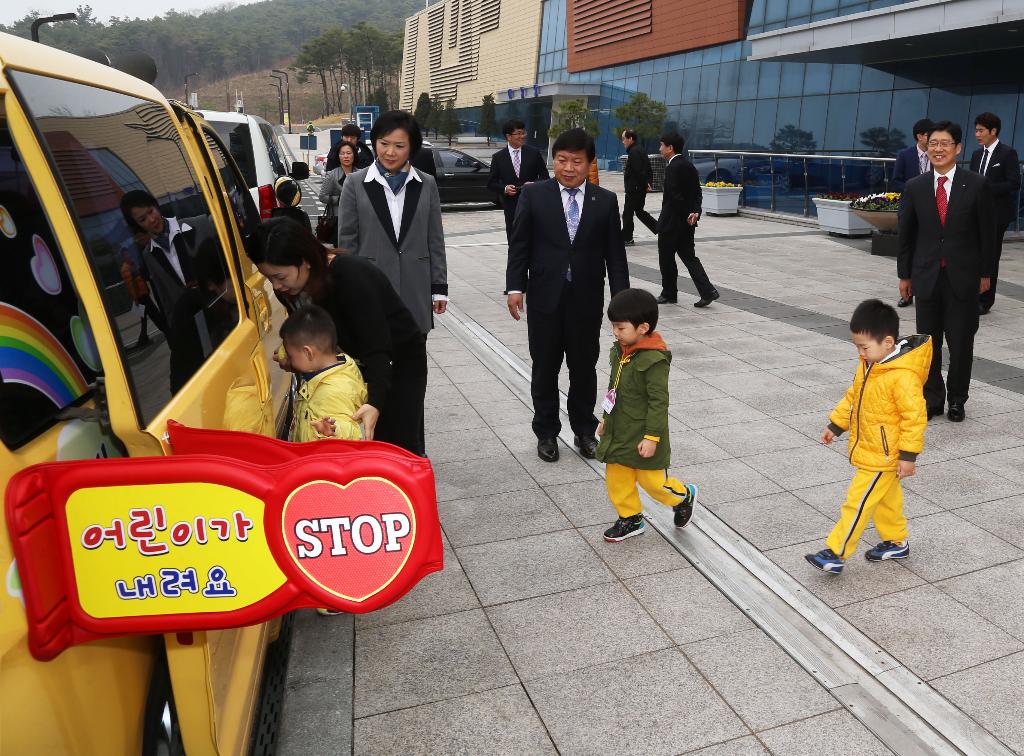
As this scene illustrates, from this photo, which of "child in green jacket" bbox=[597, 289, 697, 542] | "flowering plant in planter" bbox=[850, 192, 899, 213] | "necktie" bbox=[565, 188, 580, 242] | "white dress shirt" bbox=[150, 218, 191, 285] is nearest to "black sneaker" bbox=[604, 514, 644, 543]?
"child in green jacket" bbox=[597, 289, 697, 542]

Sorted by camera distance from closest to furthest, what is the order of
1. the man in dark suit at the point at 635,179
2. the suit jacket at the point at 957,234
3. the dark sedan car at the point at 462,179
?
the suit jacket at the point at 957,234, the man in dark suit at the point at 635,179, the dark sedan car at the point at 462,179

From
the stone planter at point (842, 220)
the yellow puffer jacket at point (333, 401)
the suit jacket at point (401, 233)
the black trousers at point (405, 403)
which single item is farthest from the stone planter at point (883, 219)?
the yellow puffer jacket at point (333, 401)

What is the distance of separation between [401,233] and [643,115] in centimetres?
2712

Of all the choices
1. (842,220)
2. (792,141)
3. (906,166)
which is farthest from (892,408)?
(792,141)

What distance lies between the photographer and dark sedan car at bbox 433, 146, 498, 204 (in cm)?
2012

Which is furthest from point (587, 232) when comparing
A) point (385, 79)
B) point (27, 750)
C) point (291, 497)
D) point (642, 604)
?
point (385, 79)

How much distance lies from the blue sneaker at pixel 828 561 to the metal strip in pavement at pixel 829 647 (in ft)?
0.41

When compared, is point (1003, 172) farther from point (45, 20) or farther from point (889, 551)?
point (45, 20)

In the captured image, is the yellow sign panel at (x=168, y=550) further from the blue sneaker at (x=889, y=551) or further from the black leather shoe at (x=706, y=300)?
the black leather shoe at (x=706, y=300)

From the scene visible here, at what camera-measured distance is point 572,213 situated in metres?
4.97

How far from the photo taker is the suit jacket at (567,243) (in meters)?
4.92

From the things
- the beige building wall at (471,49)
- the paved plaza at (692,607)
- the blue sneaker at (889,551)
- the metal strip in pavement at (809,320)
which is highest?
the beige building wall at (471,49)

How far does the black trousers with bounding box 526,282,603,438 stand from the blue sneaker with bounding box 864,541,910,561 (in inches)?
71.5

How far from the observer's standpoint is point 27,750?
4.28 ft
